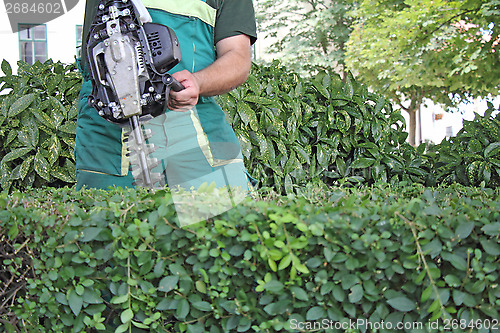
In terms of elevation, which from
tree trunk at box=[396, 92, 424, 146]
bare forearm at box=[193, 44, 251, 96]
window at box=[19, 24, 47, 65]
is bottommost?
tree trunk at box=[396, 92, 424, 146]

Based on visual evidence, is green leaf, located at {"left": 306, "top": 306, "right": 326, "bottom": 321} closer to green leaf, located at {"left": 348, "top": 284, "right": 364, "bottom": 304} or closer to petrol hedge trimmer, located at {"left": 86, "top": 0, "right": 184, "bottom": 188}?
green leaf, located at {"left": 348, "top": 284, "right": 364, "bottom": 304}

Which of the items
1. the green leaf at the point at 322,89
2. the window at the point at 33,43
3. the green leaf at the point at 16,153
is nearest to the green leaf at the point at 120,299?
the green leaf at the point at 16,153

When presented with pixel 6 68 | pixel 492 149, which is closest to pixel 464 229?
pixel 492 149

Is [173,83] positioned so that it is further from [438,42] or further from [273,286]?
[438,42]

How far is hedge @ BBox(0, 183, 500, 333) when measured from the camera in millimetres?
1331

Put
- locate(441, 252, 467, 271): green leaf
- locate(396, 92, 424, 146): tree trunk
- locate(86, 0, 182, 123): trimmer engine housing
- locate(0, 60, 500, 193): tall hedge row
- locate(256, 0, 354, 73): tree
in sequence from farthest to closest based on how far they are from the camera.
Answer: locate(256, 0, 354, 73): tree, locate(396, 92, 424, 146): tree trunk, locate(0, 60, 500, 193): tall hedge row, locate(86, 0, 182, 123): trimmer engine housing, locate(441, 252, 467, 271): green leaf

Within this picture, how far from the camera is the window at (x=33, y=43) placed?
25.1m

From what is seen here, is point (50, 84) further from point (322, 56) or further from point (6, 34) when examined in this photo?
point (6, 34)

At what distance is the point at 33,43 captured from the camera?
987 inches

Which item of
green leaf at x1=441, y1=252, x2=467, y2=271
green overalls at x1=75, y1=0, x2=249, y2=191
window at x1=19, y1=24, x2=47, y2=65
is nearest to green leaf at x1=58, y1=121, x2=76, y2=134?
green overalls at x1=75, y1=0, x2=249, y2=191

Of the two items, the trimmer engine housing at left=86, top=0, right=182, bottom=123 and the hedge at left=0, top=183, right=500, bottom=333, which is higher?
the trimmer engine housing at left=86, top=0, right=182, bottom=123

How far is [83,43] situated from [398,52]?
13020 mm

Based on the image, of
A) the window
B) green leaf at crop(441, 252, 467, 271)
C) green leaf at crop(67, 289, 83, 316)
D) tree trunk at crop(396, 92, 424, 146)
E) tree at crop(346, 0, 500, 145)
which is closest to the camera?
green leaf at crop(441, 252, 467, 271)

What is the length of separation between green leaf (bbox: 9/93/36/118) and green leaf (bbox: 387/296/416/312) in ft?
11.5
